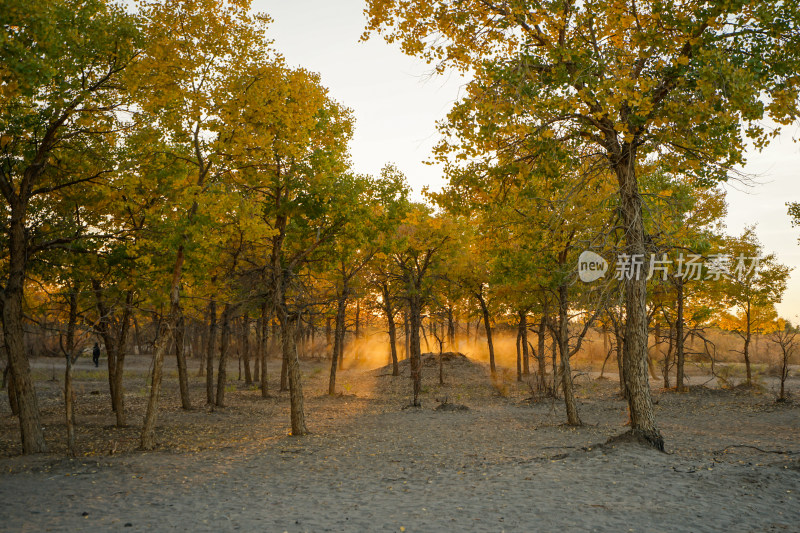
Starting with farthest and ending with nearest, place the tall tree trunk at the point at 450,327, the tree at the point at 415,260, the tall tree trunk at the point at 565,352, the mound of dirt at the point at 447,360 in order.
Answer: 1. the mound of dirt at the point at 447,360
2. the tall tree trunk at the point at 450,327
3. the tree at the point at 415,260
4. the tall tree trunk at the point at 565,352

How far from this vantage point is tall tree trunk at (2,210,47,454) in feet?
37.7

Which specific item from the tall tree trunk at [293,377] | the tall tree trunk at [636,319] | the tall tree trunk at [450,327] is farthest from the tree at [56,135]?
the tall tree trunk at [450,327]

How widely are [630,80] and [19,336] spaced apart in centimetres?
1283

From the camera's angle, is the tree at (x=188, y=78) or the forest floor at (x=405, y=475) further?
the tree at (x=188, y=78)

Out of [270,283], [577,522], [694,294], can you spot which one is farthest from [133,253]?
[694,294]

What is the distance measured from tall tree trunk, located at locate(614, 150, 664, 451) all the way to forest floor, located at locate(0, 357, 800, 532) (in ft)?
2.12

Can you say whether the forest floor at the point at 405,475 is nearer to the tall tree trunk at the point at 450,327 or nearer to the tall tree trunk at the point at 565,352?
the tall tree trunk at the point at 565,352

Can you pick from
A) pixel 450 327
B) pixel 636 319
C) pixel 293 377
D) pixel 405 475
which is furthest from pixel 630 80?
pixel 450 327

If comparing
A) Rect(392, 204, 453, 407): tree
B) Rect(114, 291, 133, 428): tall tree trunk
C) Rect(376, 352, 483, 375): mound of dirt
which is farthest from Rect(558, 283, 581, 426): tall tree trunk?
Rect(376, 352, 483, 375): mound of dirt

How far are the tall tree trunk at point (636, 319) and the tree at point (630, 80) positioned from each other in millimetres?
19

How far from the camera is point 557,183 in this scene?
1115 cm

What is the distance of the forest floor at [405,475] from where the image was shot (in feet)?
22.0

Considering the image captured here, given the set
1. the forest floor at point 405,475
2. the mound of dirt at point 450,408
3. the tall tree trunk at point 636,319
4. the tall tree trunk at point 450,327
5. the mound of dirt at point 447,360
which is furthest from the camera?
the mound of dirt at point 447,360

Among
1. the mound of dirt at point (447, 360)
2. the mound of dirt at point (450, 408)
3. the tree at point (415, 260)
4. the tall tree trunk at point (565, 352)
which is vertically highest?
the tree at point (415, 260)
